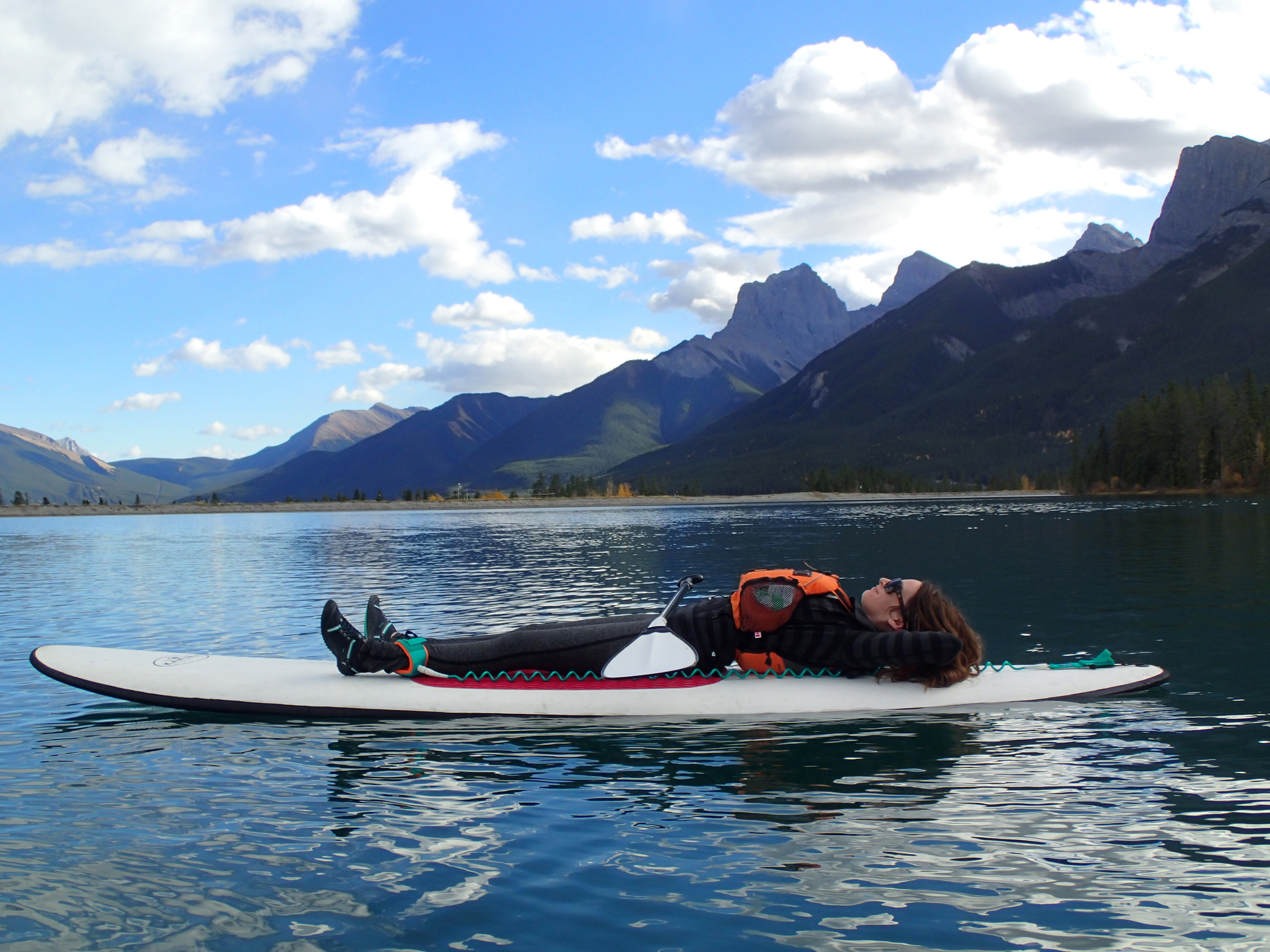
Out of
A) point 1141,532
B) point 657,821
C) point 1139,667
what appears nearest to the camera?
point 657,821

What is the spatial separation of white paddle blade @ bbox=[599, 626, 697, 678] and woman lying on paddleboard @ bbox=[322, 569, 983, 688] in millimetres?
75

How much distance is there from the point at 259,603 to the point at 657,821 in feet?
78.5

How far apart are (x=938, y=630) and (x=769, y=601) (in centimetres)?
229

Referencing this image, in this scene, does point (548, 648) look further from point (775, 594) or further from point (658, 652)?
point (775, 594)

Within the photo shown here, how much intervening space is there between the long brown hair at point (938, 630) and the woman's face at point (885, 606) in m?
0.09

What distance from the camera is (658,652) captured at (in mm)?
12000

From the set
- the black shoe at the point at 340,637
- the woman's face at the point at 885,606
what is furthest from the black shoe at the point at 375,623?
the woman's face at the point at 885,606

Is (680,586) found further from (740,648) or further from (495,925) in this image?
(495,925)

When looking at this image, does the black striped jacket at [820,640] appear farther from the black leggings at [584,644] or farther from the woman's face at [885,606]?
the woman's face at [885,606]

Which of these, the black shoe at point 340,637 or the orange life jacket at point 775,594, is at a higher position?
the orange life jacket at point 775,594

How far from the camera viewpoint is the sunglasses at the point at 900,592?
11.4 m

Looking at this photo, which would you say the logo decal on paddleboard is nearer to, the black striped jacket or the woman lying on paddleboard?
the woman lying on paddleboard

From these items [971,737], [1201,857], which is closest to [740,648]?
[971,737]

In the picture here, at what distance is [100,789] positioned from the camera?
31.8 ft
